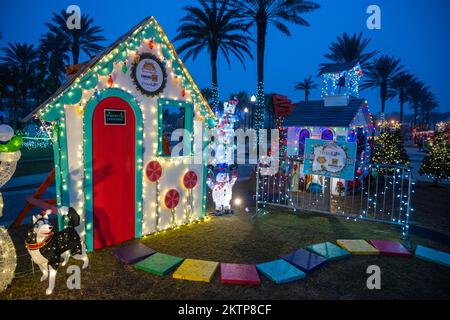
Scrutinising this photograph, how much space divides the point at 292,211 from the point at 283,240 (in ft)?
8.97

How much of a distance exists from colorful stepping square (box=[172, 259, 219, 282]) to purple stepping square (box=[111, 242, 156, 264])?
0.90 metres

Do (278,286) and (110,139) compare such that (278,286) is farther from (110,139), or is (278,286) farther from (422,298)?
(110,139)

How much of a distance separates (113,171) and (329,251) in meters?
4.77

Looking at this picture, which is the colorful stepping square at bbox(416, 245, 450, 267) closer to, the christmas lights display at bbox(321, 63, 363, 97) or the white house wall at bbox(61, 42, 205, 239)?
the white house wall at bbox(61, 42, 205, 239)

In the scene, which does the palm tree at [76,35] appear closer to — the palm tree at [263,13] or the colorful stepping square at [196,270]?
the palm tree at [263,13]

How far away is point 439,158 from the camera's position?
1443cm

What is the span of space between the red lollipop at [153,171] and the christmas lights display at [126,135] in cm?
2

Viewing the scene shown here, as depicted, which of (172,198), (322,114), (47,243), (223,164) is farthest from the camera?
(322,114)

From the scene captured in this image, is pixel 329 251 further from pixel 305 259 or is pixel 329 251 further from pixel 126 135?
pixel 126 135

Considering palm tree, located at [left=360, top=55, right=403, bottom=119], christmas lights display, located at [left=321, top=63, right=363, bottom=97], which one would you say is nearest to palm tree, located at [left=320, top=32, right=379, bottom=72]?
palm tree, located at [left=360, top=55, right=403, bottom=119]

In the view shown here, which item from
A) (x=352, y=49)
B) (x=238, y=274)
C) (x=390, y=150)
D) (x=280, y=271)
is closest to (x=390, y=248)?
(x=280, y=271)

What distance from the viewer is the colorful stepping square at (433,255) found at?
5.87 m

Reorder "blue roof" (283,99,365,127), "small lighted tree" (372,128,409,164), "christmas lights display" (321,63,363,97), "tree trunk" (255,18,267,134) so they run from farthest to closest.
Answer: "tree trunk" (255,18,267,134)
"small lighted tree" (372,128,409,164)
"christmas lights display" (321,63,363,97)
"blue roof" (283,99,365,127)

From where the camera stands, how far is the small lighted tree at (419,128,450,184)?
14.2m
